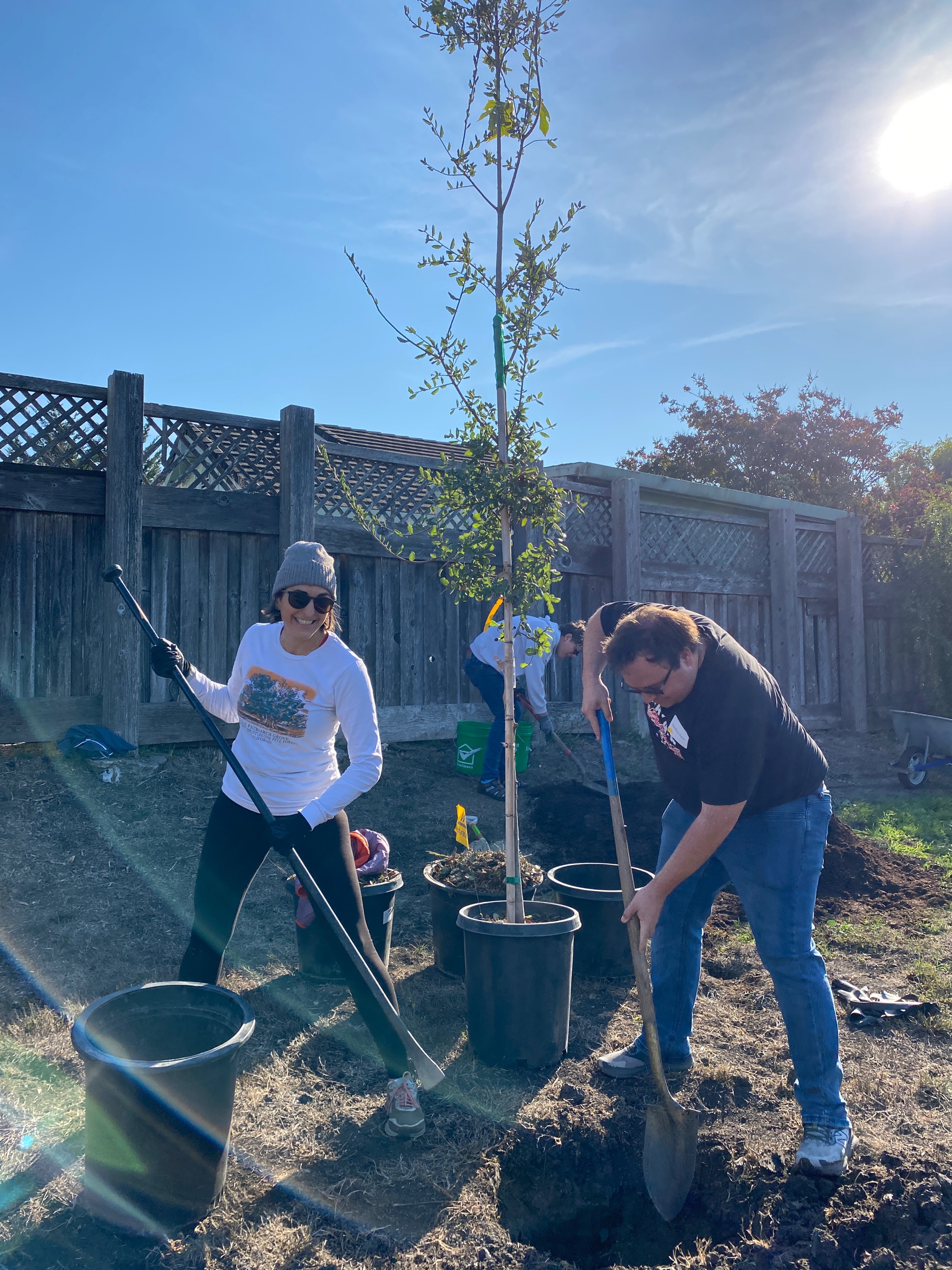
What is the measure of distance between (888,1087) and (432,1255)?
6.04 feet

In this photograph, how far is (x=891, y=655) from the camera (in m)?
11.6

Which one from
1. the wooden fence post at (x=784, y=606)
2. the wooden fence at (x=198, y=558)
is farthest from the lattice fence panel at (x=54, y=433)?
the wooden fence post at (x=784, y=606)

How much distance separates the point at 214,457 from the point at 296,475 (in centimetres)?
60

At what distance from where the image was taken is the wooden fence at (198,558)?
18.1 feet

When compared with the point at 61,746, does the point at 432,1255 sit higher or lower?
lower

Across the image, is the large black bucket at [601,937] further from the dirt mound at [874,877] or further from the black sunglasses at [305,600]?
Answer: the black sunglasses at [305,600]

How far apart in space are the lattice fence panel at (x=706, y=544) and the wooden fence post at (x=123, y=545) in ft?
16.9

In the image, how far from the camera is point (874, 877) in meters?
A: 5.51

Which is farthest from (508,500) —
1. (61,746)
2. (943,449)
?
(943,449)

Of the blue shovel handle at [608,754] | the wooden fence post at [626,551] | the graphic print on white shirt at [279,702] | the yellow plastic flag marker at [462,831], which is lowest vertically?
the yellow plastic flag marker at [462,831]

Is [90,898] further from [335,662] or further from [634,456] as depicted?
[634,456]

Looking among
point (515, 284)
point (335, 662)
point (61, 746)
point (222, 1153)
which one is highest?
point (515, 284)

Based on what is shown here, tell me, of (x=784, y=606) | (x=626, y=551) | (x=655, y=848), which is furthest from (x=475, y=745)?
(x=784, y=606)

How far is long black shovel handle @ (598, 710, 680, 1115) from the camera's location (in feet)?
8.47
